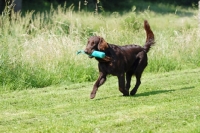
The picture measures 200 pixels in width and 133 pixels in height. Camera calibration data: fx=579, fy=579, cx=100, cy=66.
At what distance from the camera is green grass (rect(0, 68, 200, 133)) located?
784 cm

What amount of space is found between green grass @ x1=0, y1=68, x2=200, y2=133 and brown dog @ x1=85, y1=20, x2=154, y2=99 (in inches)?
11.8

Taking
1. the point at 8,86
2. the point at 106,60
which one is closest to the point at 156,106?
the point at 106,60

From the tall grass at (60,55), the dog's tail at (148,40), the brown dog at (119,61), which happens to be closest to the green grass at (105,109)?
the brown dog at (119,61)

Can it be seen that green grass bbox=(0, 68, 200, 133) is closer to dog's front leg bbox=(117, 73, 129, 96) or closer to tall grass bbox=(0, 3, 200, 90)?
dog's front leg bbox=(117, 73, 129, 96)

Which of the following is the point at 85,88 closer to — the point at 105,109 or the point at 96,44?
the point at 96,44

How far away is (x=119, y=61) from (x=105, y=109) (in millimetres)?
1460

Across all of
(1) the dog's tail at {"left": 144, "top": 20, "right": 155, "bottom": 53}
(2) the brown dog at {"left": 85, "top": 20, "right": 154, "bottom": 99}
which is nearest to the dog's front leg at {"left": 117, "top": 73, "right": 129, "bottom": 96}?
(2) the brown dog at {"left": 85, "top": 20, "right": 154, "bottom": 99}

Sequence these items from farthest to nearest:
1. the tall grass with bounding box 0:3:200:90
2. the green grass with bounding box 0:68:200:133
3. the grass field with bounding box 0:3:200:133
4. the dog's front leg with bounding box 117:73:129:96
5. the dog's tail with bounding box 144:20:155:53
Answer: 1. the tall grass with bounding box 0:3:200:90
2. the dog's tail with bounding box 144:20:155:53
3. the dog's front leg with bounding box 117:73:129:96
4. the grass field with bounding box 0:3:200:133
5. the green grass with bounding box 0:68:200:133

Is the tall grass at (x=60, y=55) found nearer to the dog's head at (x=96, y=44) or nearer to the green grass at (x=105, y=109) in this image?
the green grass at (x=105, y=109)

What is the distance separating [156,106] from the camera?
927cm

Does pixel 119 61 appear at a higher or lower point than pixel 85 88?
higher

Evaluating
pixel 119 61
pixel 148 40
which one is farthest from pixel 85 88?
pixel 119 61

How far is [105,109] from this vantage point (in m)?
9.20

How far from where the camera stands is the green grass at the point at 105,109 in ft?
25.7
